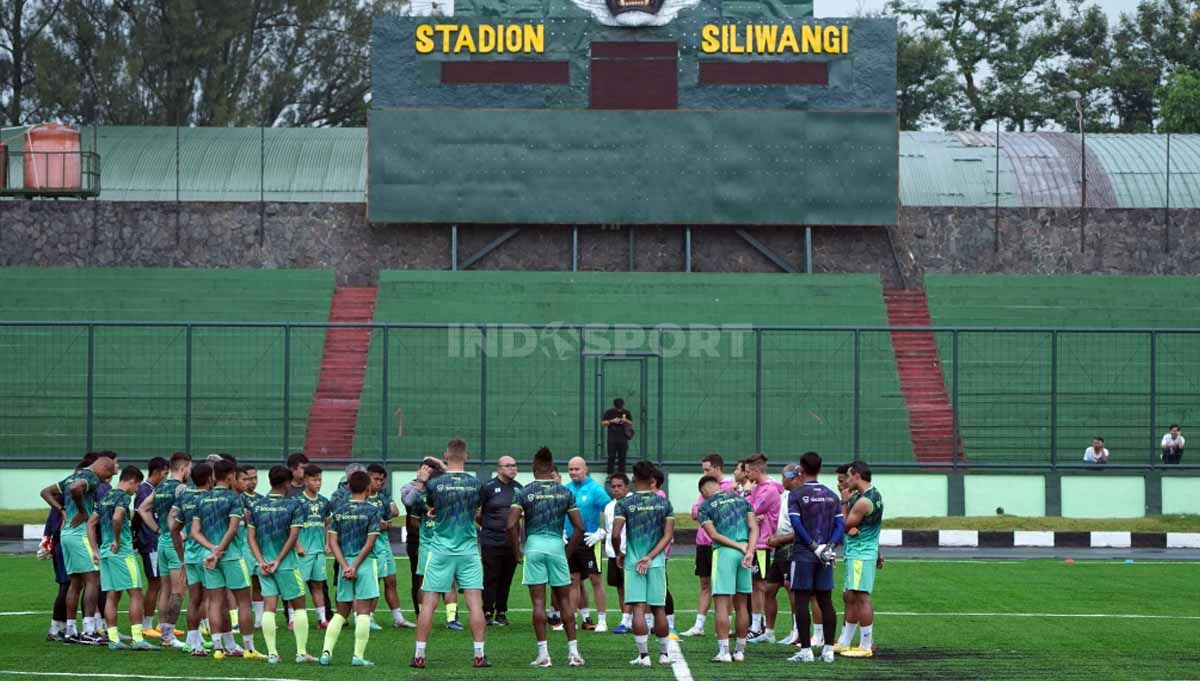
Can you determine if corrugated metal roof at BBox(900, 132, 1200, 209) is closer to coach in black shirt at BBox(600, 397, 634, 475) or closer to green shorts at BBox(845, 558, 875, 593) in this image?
coach in black shirt at BBox(600, 397, 634, 475)

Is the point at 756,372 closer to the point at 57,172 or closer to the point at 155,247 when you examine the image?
the point at 155,247

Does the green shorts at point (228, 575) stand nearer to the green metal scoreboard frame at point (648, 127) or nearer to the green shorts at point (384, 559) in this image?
the green shorts at point (384, 559)

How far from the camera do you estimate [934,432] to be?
3466cm

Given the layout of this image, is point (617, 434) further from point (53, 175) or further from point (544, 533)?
point (53, 175)

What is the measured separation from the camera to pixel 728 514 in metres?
16.2

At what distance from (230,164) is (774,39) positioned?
623 inches

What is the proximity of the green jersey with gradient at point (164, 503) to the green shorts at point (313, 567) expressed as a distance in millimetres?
1465

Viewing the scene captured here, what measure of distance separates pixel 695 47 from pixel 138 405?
15.3 m

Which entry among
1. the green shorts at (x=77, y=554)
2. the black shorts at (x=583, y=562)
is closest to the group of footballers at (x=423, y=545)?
the green shorts at (x=77, y=554)

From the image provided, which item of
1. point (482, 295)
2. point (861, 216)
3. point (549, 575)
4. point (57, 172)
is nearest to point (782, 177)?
point (861, 216)

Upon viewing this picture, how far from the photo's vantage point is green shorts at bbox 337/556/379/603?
51.0 feet

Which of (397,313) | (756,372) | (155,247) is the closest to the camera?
(756,372)

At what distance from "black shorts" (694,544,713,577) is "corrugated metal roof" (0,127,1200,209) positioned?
27.6 m

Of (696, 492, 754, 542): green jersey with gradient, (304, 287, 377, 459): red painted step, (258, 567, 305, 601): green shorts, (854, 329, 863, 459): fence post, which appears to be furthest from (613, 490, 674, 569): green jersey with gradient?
(304, 287, 377, 459): red painted step
